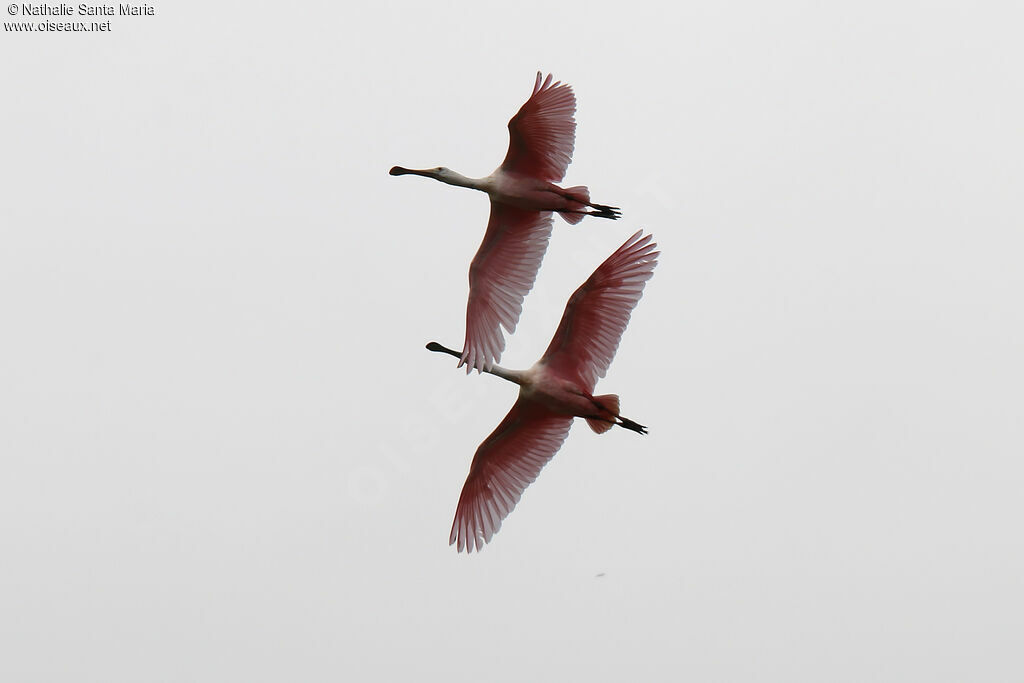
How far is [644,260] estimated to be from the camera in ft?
69.4

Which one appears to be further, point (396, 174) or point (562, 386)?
point (396, 174)

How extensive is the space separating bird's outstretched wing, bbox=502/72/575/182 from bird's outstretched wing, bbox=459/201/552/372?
0.58 m

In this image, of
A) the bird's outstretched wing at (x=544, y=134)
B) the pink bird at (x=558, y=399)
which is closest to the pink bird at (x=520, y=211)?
the bird's outstretched wing at (x=544, y=134)

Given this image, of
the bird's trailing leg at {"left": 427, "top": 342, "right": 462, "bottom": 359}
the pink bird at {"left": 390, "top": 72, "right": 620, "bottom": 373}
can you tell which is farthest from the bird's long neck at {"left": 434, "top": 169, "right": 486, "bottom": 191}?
the bird's trailing leg at {"left": 427, "top": 342, "right": 462, "bottom": 359}

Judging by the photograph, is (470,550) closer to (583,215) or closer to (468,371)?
(468,371)

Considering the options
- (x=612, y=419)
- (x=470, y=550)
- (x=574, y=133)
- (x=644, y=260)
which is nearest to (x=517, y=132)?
(x=574, y=133)

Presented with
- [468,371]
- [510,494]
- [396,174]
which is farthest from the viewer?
[396,174]

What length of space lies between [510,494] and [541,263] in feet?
9.46

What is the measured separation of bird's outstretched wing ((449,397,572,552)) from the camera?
22.0 metres

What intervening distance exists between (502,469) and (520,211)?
321cm

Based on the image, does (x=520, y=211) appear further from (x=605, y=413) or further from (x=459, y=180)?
(x=605, y=413)

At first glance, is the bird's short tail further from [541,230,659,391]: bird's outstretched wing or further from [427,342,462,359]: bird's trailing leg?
[427,342,462,359]: bird's trailing leg

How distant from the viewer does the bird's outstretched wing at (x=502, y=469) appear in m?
22.0

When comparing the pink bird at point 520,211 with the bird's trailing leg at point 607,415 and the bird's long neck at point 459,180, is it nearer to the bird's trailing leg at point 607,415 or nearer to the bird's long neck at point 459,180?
the bird's long neck at point 459,180
